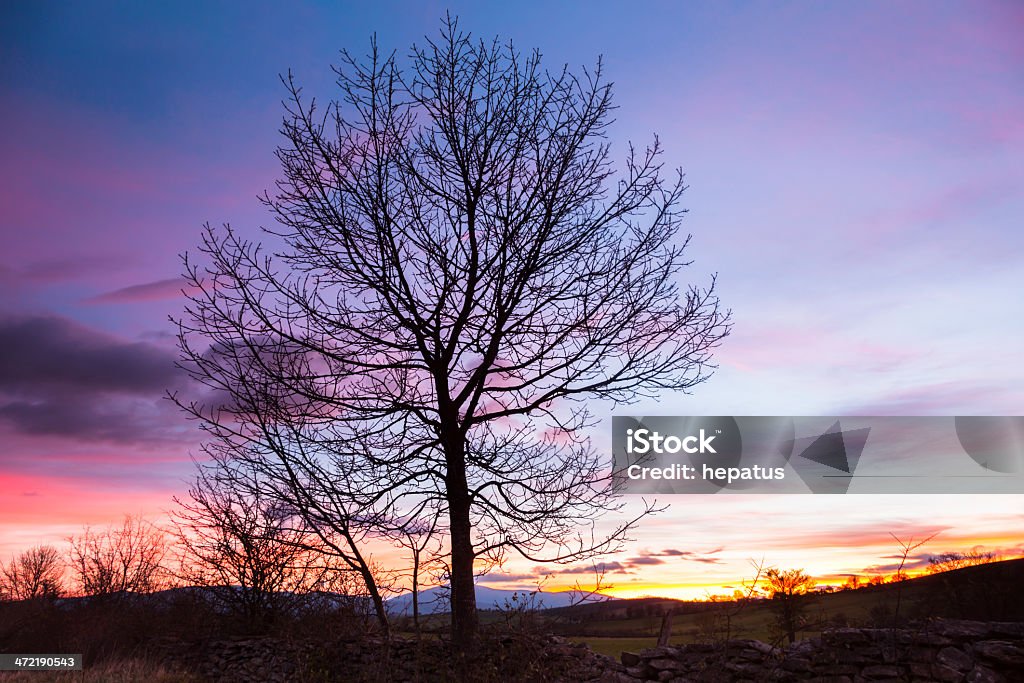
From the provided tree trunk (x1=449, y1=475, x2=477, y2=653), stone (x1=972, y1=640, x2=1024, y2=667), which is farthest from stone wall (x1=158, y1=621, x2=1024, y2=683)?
tree trunk (x1=449, y1=475, x2=477, y2=653)

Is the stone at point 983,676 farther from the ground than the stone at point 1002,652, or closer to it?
closer to it

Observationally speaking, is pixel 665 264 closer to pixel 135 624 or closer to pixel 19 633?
pixel 135 624

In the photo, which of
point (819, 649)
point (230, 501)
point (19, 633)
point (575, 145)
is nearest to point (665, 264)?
point (575, 145)

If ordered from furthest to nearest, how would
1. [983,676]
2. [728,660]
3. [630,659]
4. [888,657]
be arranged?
[630,659] < [728,660] < [888,657] < [983,676]

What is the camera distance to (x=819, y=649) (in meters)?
8.91

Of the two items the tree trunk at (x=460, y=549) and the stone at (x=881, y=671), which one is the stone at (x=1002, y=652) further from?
the tree trunk at (x=460, y=549)

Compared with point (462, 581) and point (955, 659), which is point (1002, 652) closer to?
point (955, 659)

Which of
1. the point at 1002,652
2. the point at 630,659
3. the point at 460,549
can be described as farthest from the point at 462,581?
the point at 1002,652

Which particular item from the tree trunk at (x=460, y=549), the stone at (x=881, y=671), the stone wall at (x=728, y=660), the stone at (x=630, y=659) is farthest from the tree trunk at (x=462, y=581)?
the stone at (x=881, y=671)

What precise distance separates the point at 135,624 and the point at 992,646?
1756 centimetres

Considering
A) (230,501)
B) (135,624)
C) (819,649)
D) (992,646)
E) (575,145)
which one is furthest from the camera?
(135,624)

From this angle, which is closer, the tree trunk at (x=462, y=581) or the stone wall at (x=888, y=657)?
the stone wall at (x=888, y=657)

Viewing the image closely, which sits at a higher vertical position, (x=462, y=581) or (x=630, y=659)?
(x=462, y=581)

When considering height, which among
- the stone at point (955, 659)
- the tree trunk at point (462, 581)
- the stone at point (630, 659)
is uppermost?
the tree trunk at point (462, 581)
